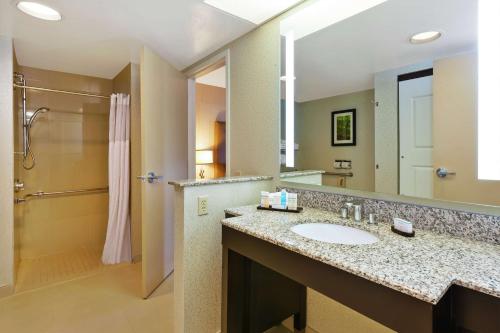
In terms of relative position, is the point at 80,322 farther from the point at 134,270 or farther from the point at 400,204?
the point at 400,204

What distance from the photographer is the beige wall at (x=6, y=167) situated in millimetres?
2016

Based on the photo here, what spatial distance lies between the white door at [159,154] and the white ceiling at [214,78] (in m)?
0.44

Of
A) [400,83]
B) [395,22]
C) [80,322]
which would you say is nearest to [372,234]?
[400,83]

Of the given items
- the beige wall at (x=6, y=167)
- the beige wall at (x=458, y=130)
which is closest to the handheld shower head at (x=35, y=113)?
the beige wall at (x=6, y=167)

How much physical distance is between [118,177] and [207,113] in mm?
1475

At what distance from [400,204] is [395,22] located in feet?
2.78

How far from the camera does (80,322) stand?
1747 mm

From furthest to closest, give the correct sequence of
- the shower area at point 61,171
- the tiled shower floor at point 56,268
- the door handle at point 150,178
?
the shower area at point 61,171 → the tiled shower floor at point 56,268 → the door handle at point 150,178

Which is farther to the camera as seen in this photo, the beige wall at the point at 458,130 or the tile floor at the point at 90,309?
the tile floor at the point at 90,309

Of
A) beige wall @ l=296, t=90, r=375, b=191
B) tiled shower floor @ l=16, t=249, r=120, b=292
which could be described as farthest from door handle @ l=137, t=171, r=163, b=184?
tiled shower floor @ l=16, t=249, r=120, b=292

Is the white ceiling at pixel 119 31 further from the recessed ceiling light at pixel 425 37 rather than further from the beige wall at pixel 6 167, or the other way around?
the recessed ceiling light at pixel 425 37

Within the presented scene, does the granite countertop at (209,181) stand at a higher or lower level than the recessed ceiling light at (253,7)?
lower

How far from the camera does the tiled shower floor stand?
229 centimetres

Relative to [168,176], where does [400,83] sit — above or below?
above
